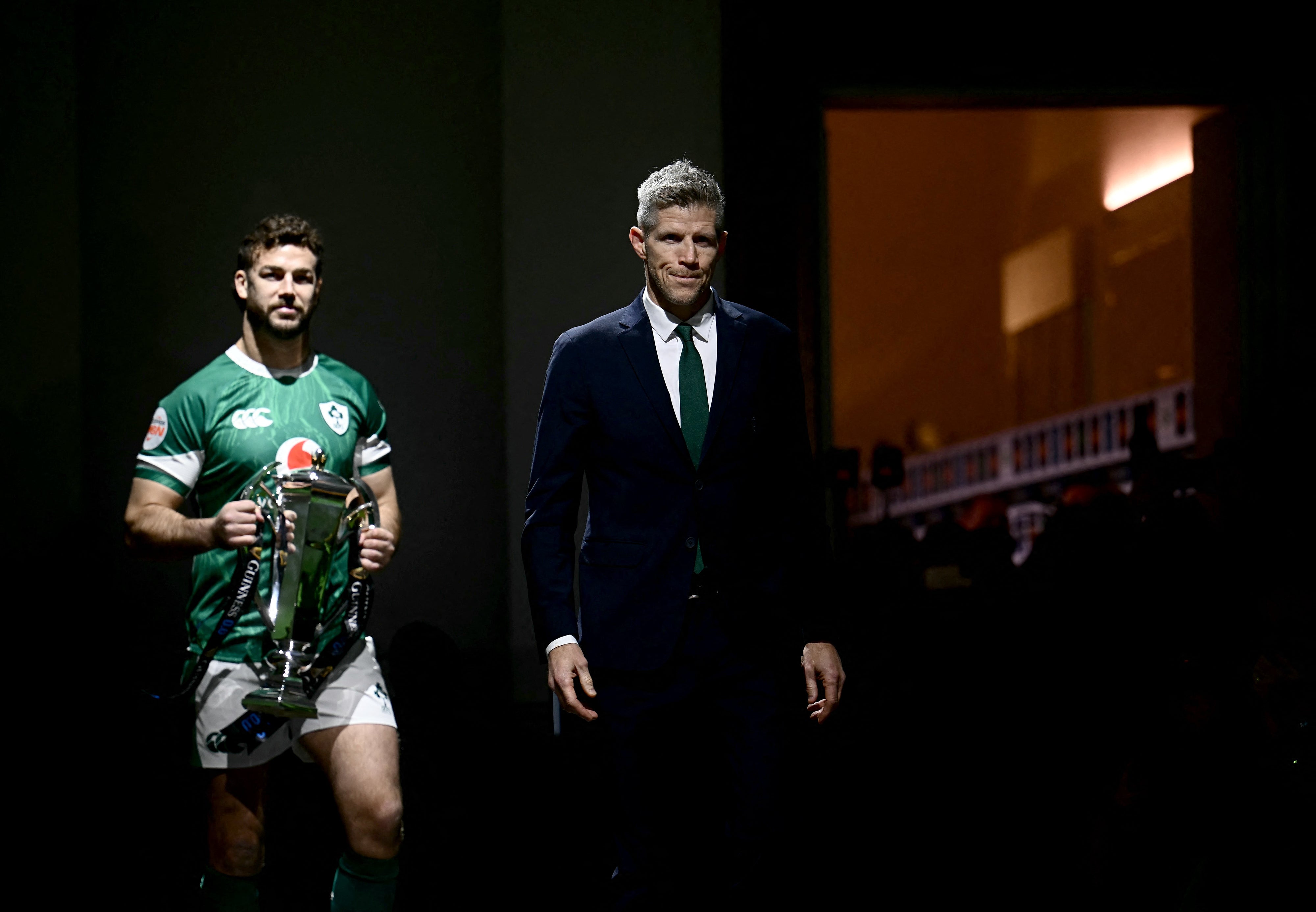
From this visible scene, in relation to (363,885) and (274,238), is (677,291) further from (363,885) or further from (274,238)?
(363,885)

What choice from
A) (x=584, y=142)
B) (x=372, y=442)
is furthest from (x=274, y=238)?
(x=584, y=142)

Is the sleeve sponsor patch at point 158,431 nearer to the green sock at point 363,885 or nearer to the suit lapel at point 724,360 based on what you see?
Answer: the green sock at point 363,885

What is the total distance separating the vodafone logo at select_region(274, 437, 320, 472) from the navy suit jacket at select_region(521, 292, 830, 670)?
1.69ft

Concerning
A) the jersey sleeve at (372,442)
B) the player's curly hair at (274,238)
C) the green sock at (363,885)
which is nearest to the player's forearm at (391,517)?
the jersey sleeve at (372,442)

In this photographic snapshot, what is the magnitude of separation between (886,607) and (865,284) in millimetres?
8288

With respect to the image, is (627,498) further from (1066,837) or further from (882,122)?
(882,122)

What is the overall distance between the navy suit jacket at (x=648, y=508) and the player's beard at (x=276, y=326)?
0.59m

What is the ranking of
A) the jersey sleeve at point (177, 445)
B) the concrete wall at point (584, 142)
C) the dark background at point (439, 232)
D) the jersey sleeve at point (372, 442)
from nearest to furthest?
the jersey sleeve at point (177, 445) → the jersey sleeve at point (372, 442) → the dark background at point (439, 232) → the concrete wall at point (584, 142)

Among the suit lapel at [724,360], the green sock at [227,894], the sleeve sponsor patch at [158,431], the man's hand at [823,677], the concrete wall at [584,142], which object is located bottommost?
the green sock at [227,894]

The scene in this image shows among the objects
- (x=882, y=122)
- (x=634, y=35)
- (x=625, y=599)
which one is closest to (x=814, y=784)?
(x=625, y=599)

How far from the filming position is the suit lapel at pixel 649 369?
1783 mm

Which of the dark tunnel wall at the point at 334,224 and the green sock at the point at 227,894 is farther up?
the dark tunnel wall at the point at 334,224

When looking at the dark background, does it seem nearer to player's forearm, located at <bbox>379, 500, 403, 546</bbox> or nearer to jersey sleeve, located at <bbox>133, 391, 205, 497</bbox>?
player's forearm, located at <bbox>379, 500, 403, 546</bbox>

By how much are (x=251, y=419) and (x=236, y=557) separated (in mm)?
270
